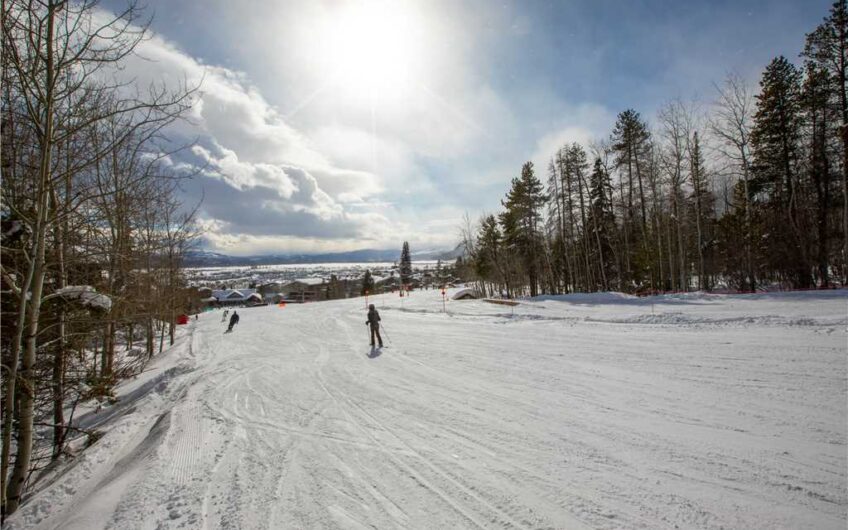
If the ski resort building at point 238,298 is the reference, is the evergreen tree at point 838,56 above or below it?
above

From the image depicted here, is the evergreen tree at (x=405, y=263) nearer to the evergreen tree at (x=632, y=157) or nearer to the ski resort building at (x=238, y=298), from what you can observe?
the ski resort building at (x=238, y=298)

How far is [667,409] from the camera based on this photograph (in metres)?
5.44

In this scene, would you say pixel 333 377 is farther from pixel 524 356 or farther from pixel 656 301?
pixel 656 301

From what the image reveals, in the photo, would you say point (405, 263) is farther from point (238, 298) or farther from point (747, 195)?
point (747, 195)

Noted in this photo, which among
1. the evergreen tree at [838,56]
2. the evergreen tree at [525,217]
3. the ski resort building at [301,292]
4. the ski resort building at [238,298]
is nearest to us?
the evergreen tree at [838,56]

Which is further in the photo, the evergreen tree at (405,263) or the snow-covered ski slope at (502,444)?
the evergreen tree at (405,263)

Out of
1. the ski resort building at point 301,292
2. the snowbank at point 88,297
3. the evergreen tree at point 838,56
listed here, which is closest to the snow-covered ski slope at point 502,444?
the snowbank at point 88,297

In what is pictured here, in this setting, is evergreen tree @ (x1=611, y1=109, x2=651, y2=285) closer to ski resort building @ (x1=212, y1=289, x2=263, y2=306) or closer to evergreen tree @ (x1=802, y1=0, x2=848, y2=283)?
evergreen tree @ (x1=802, y1=0, x2=848, y2=283)

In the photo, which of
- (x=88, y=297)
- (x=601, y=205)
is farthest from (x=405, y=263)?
(x=88, y=297)

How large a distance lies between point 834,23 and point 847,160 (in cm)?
812

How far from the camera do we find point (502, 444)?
15.3 ft

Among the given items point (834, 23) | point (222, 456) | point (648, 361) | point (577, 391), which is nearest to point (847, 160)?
point (834, 23)

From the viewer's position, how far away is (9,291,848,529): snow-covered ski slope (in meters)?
3.40

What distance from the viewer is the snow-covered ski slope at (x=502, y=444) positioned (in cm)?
340
